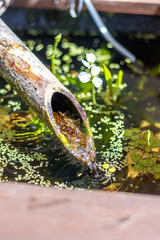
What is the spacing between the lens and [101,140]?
173cm

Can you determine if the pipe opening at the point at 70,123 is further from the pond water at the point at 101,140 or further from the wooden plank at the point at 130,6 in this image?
the wooden plank at the point at 130,6

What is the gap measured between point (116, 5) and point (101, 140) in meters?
1.37

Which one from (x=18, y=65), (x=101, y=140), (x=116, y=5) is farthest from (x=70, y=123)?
(x=116, y=5)

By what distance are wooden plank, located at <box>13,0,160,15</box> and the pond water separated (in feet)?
1.65

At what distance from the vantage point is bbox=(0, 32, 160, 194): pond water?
149 cm

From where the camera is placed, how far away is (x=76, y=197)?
2.86 feet

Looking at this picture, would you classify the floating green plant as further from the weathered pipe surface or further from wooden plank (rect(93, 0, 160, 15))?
wooden plank (rect(93, 0, 160, 15))

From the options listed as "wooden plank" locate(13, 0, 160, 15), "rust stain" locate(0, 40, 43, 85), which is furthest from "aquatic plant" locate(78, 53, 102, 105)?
"wooden plank" locate(13, 0, 160, 15)

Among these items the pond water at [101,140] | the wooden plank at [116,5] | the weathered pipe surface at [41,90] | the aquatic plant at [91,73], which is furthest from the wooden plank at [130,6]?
the weathered pipe surface at [41,90]

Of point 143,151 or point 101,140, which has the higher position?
point 101,140

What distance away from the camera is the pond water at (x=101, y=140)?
1494 millimetres

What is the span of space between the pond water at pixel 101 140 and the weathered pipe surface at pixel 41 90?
0.08 m

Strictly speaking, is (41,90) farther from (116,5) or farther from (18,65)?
(116,5)

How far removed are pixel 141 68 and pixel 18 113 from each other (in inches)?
39.6
